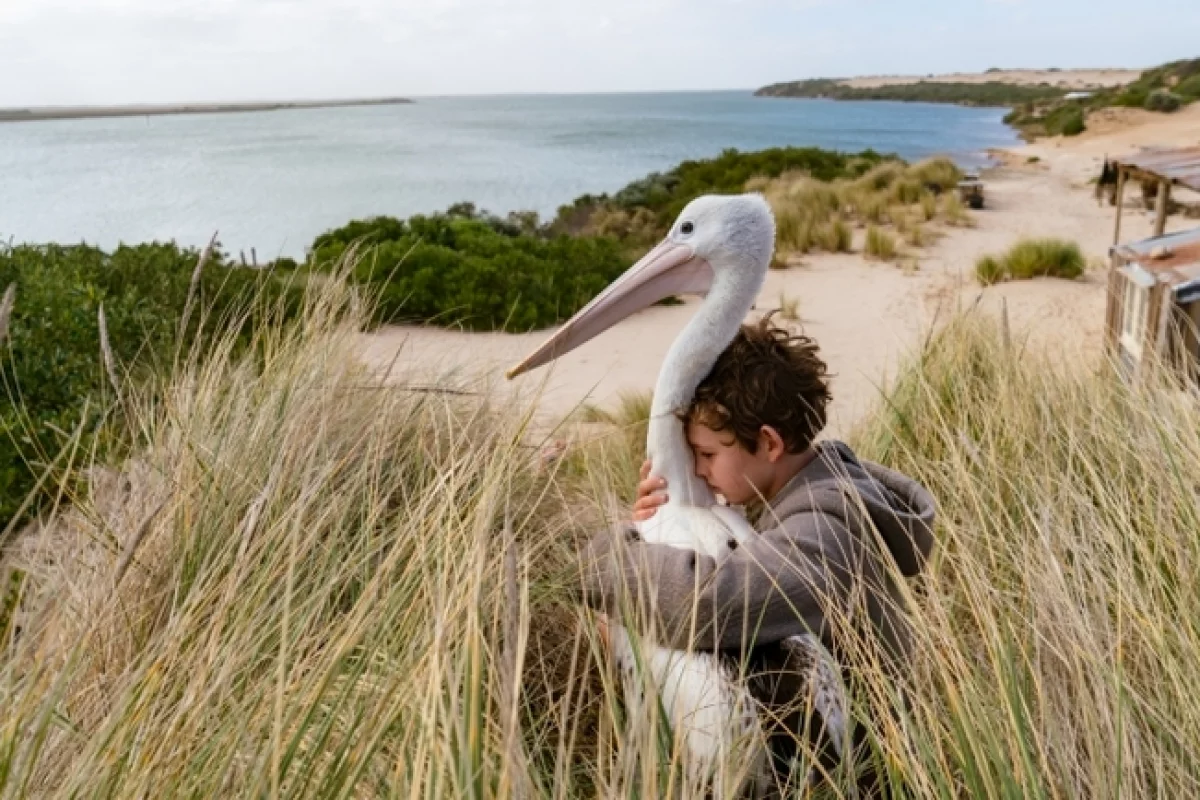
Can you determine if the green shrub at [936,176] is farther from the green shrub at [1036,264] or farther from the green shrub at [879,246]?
the green shrub at [1036,264]

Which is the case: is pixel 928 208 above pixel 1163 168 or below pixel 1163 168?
below

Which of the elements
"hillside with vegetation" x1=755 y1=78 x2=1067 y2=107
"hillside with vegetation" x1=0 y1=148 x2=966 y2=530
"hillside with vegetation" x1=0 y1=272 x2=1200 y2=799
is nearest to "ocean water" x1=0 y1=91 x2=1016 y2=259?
"hillside with vegetation" x1=0 y1=148 x2=966 y2=530

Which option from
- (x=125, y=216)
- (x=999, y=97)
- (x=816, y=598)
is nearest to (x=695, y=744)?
(x=816, y=598)

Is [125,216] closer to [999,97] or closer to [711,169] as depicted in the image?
[711,169]

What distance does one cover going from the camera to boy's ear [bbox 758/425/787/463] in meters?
2.00

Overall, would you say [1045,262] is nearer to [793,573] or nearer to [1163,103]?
[793,573]

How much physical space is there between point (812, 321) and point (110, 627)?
8.55 metres

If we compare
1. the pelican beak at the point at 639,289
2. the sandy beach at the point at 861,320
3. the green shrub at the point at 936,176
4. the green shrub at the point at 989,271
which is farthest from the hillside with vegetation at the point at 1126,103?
the pelican beak at the point at 639,289

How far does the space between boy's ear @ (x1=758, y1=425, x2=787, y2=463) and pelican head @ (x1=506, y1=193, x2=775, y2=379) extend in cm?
38

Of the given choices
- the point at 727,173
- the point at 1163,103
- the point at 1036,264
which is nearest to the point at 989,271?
the point at 1036,264

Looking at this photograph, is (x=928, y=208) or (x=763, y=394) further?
(x=928, y=208)

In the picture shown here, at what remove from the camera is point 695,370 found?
2.21m

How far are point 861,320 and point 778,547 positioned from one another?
8471 millimetres

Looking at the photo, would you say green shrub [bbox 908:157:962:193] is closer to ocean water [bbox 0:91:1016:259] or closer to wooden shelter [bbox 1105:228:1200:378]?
ocean water [bbox 0:91:1016:259]
